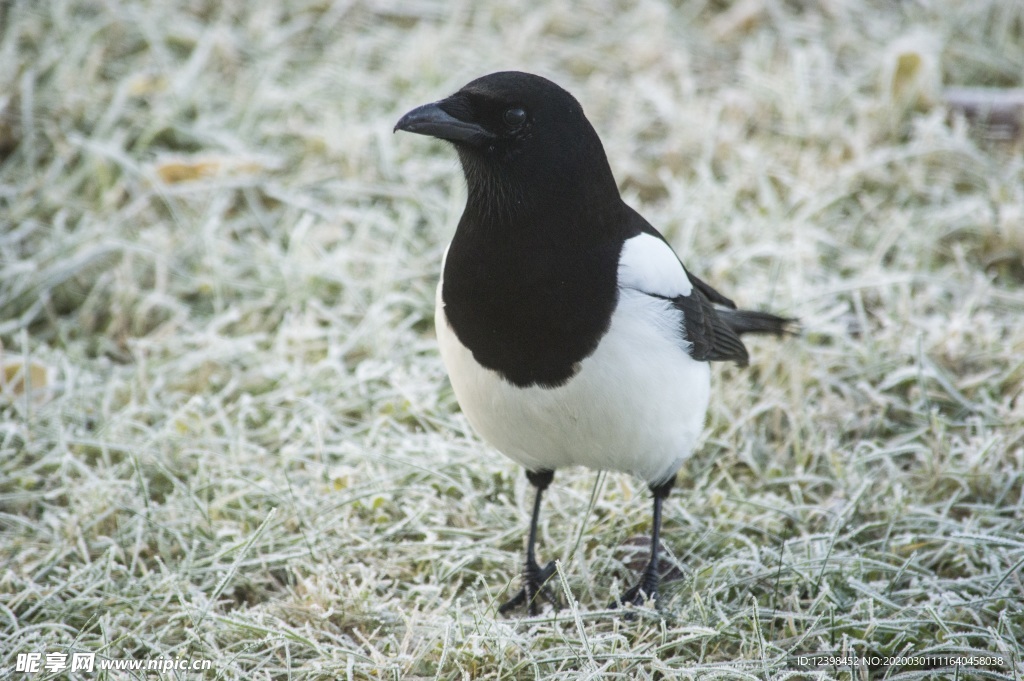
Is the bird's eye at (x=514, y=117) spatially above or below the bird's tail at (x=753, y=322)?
above

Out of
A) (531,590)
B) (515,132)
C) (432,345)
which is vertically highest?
(515,132)

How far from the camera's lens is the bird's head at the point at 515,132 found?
2.16m

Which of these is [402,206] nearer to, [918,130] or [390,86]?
[390,86]

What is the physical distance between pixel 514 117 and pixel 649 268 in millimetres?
455

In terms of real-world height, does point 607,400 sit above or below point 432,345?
above

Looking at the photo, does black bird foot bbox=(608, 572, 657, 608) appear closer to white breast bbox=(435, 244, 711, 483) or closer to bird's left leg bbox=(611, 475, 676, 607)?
bird's left leg bbox=(611, 475, 676, 607)

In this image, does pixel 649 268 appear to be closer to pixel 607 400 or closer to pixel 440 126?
pixel 607 400

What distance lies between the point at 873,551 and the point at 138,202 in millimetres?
2931

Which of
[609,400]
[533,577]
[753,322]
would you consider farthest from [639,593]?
[753,322]

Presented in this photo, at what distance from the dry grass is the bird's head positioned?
97cm

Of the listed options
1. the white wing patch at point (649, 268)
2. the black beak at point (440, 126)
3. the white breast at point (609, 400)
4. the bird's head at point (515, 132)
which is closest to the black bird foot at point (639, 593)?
the white breast at point (609, 400)

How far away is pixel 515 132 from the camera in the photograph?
218 cm

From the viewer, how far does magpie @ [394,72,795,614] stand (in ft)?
7.06

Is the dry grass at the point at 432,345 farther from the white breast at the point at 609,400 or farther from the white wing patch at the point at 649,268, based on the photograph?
the white wing patch at the point at 649,268
